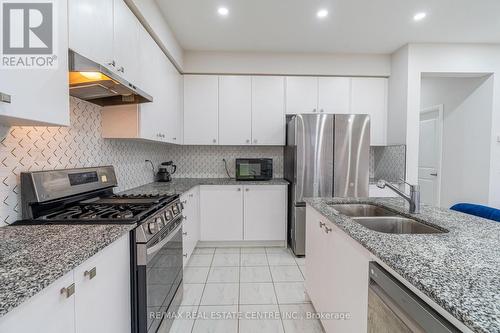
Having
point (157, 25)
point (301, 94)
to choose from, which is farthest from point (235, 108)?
point (157, 25)

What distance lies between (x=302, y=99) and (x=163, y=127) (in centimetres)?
193

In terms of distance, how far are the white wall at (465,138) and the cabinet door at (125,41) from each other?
13.6ft

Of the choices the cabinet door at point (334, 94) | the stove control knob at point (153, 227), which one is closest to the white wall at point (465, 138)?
the cabinet door at point (334, 94)

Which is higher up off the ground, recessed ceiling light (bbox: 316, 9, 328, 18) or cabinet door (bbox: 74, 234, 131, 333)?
recessed ceiling light (bbox: 316, 9, 328, 18)

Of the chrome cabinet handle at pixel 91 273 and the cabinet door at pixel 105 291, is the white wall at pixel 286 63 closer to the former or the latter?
the cabinet door at pixel 105 291

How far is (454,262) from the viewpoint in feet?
2.73

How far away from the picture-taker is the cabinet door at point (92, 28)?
1.27 meters

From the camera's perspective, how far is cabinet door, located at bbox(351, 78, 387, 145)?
11.5 feet

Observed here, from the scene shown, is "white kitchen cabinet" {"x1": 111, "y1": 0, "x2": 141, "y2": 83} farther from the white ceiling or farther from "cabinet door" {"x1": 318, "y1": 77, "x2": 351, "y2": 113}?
"cabinet door" {"x1": 318, "y1": 77, "x2": 351, "y2": 113}

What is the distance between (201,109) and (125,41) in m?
1.66

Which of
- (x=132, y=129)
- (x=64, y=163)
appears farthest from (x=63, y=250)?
(x=132, y=129)

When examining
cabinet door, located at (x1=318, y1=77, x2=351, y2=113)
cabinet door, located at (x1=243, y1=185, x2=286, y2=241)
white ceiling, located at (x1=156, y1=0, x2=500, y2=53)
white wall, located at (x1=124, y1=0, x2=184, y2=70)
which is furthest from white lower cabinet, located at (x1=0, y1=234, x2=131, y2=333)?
cabinet door, located at (x1=318, y1=77, x2=351, y2=113)

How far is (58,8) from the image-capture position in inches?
45.5

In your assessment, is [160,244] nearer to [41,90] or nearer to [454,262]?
[41,90]
